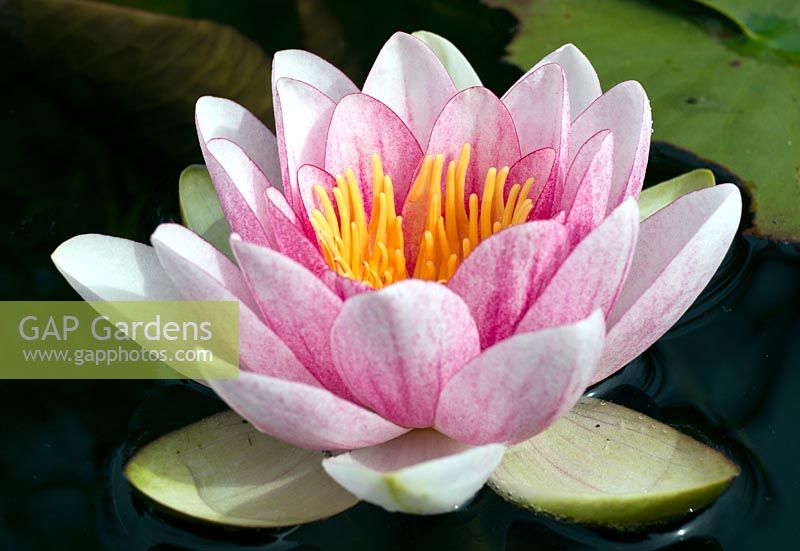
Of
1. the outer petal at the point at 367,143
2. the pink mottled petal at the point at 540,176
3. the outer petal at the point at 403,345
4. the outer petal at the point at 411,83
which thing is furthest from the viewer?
the outer petal at the point at 411,83

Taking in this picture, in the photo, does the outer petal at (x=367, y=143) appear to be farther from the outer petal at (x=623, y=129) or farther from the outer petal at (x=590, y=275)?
the outer petal at (x=590, y=275)

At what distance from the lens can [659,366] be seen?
232cm

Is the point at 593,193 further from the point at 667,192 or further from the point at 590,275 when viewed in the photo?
the point at 667,192

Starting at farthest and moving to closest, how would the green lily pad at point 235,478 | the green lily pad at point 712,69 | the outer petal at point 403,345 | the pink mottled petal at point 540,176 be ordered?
the green lily pad at point 712,69
the pink mottled petal at point 540,176
the green lily pad at point 235,478
the outer petal at point 403,345

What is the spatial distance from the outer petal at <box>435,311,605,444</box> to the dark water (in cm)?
44

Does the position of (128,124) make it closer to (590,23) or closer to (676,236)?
(590,23)

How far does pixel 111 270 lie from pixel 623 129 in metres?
1.19

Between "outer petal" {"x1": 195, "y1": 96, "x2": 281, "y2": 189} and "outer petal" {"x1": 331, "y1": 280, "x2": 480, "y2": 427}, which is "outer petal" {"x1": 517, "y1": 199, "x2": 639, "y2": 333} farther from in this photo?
"outer petal" {"x1": 195, "y1": 96, "x2": 281, "y2": 189}

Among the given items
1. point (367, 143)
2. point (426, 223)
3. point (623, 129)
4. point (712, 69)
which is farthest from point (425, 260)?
point (712, 69)

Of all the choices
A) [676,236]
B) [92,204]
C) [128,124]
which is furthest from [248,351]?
[128,124]

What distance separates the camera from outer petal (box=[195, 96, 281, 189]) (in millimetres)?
2043

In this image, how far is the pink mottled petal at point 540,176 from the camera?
6.27 ft

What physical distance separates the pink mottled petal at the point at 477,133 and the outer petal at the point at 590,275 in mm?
485

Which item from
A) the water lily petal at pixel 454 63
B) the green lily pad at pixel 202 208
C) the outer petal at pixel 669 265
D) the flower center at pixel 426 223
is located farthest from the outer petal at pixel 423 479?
the water lily petal at pixel 454 63
